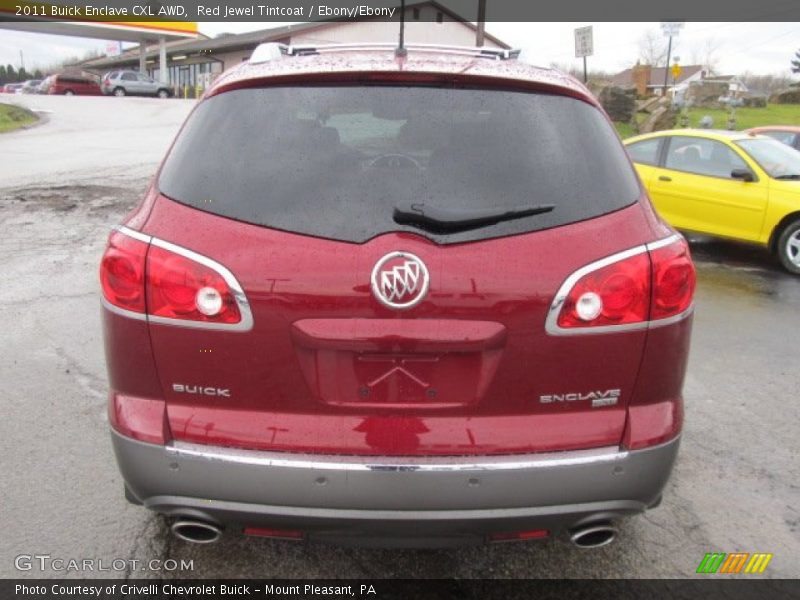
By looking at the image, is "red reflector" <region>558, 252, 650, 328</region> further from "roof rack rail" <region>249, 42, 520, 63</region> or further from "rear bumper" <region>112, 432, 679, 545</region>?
"roof rack rail" <region>249, 42, 520, 63</region>

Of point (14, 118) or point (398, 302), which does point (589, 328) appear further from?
point (14, 118)

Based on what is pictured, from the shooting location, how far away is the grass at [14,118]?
23375 mm

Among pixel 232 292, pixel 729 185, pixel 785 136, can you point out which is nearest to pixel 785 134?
pixel 785 136

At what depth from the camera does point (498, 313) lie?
81.4 inches

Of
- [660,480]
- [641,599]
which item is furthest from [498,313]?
[641,599]

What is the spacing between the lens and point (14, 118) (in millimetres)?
25484

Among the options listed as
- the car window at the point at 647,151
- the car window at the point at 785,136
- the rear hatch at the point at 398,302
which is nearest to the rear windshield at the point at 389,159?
the rear hatch at the point at 398,302

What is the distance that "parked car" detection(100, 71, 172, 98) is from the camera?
4559 cm

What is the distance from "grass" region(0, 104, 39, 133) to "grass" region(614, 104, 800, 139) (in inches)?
1037

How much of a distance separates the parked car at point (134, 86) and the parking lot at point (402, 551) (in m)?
41.7

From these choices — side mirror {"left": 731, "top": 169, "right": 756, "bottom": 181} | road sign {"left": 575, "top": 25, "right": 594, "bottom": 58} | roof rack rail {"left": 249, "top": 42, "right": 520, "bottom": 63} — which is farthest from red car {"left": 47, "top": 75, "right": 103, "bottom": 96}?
roof rack rail {"left": 249, "top": 42, "right": 520, "bottom": 63}

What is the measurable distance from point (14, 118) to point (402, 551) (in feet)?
90.8

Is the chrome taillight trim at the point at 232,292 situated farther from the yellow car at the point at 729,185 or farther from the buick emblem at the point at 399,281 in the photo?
the yellow car at the point at 729,185

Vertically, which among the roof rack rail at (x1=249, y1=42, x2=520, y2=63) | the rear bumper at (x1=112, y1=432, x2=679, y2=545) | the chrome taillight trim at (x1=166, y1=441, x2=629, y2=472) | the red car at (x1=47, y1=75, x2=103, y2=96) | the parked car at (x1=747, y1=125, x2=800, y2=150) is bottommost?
the rear bumper at (x1=112, y1=432, x2=679, y2=545)
